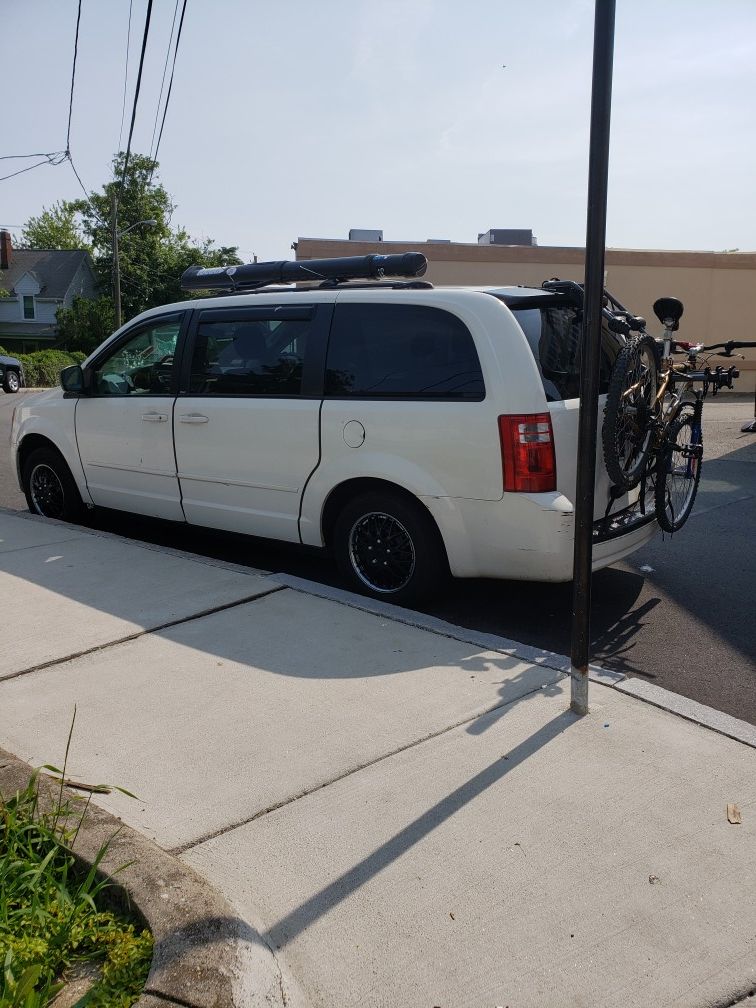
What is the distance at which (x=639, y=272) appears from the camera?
27.3 metres

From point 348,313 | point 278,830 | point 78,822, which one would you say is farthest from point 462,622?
point 78,822

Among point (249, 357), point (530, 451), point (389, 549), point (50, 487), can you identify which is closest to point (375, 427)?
point (389, 549)

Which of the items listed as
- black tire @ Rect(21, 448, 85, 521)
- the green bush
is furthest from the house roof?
black tire @ Rect(21, 448, 85, 521)

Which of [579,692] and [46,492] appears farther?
[46,492]

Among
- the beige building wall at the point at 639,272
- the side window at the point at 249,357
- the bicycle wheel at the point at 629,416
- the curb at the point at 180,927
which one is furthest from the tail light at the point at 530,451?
the beige building wall at the point at 639,272

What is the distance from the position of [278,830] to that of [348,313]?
3329mm

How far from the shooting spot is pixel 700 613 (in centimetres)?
553

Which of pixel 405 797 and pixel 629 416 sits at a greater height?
pixel 629 416

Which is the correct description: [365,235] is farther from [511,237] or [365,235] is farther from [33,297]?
[33,297]

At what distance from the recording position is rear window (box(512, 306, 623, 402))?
4918 millimetres

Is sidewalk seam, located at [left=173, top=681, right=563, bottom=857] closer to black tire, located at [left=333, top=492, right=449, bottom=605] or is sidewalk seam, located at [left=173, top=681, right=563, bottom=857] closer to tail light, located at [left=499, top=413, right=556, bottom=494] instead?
tail light, located at [left=499, top=413, right=556, bottom=494]

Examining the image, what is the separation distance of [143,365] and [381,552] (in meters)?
2.55

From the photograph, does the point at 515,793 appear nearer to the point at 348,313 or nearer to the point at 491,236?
the point at 348,313

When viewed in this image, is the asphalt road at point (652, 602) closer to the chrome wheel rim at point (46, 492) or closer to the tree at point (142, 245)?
the chrome wheel rim at point (46, 492)
